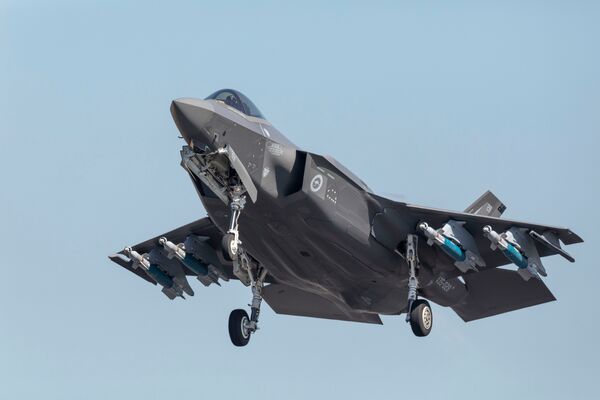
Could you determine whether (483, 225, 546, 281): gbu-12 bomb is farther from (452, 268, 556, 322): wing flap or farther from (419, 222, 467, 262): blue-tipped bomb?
(452, 268, 556, 322): wing flap

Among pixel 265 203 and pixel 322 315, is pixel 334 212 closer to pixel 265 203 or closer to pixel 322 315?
pixel 265 203

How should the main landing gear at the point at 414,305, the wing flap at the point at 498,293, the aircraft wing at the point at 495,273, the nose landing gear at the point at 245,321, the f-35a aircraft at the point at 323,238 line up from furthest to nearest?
the wing flap at the point at 498,293 < the nose landing gear at the point at 245,321 < the main landing gear at the point at 414,305 < the aircraft wing at the point at 495,273 < the f-35a aircraft at the point at 323,238

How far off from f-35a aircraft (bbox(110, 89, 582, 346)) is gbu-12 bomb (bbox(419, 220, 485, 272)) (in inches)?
1.5

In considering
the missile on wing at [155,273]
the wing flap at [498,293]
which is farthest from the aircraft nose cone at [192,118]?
the wing flap at [498,293]

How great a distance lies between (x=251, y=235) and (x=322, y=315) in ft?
22.5

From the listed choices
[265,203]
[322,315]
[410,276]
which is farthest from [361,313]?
[265,203]

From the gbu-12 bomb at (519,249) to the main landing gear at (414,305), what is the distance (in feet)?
6.54

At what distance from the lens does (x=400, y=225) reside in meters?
33.4

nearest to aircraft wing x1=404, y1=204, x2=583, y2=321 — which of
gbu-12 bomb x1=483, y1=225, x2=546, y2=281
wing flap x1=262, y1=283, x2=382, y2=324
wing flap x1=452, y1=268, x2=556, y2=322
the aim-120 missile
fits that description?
wing flap x1=452, y1=268, x2=556, y2=322

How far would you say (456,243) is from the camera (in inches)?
1297

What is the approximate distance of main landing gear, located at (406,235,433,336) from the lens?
108ft

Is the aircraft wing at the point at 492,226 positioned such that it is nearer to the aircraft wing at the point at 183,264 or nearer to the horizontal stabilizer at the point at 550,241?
the horizontal stabilizer at the point at 550,241

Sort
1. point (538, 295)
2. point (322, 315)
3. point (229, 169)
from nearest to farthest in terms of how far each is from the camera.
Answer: point (229, 169)
point (538, 295)
point (322, 315)

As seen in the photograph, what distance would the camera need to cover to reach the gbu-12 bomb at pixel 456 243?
32.8 m
